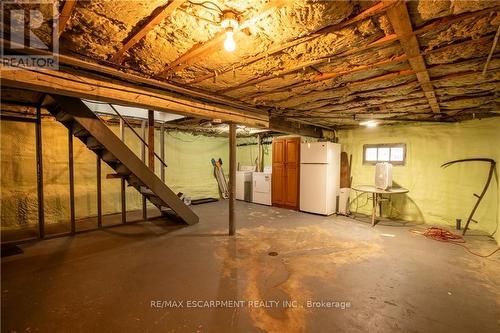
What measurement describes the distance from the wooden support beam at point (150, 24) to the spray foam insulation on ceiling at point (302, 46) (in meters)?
0.02

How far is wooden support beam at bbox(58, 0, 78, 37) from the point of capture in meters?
1.40

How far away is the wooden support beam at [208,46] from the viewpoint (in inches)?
56.1

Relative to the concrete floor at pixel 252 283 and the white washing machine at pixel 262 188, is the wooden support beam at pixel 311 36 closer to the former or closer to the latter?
the concrete floor at pixel 252 283

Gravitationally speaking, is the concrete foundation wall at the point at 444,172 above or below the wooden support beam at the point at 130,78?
below

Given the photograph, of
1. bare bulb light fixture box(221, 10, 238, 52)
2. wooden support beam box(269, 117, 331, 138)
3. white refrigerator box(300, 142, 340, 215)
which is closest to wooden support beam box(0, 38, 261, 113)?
wooden support beam box(269, 117, 331, 138)

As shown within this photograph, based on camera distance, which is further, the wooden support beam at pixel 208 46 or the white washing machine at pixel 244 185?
the white washing machine at pixel 244 185

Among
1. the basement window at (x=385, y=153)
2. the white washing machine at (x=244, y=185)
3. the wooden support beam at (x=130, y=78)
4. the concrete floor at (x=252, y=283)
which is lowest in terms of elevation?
the concrete floor at (x=252, y=283)

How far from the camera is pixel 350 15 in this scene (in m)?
1.56

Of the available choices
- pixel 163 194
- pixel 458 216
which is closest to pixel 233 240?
pixel 163 194

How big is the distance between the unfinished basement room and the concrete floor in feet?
0.08

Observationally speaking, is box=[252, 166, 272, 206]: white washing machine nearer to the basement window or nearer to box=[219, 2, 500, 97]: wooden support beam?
the basement window

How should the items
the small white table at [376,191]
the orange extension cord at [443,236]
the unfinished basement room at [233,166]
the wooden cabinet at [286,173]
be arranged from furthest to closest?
1. the wooden cabinet at [286,173]
2. the small white table at [376,191]
3. the orange extension cord at [443,236]
4. the unfinished basement room at [233,166]

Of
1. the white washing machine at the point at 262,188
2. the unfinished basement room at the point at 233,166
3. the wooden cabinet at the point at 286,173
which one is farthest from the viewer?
the white washing machine at the point at 262,188

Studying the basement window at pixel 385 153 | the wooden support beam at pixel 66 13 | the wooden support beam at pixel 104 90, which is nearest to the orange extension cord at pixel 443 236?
the basement window at pixel 385 153
